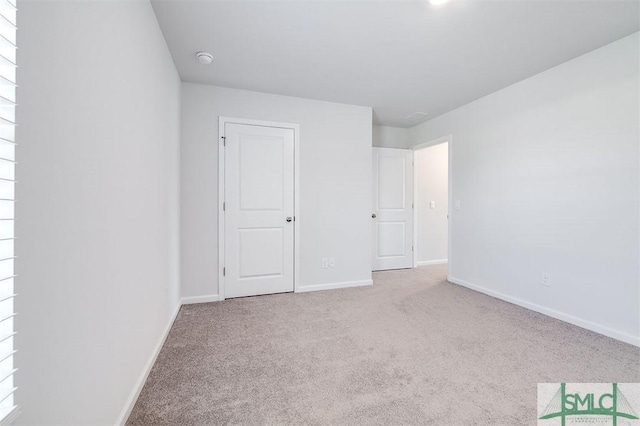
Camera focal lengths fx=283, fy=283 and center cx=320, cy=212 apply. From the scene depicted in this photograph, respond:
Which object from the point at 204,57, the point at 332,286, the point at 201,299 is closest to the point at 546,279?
the point at 332,286

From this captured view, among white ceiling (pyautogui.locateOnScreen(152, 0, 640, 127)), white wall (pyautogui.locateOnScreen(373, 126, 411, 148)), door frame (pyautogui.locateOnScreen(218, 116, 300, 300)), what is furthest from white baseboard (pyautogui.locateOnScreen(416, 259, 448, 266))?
white ceiling (pyautogui.locateOnScreen(152, 0, 640, 127))

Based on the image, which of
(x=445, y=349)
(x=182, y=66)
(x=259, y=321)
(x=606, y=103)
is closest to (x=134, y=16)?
(x=182, y=66)

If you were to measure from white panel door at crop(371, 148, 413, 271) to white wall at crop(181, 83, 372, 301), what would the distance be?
832 mm

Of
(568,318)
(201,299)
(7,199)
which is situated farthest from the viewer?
(201,299)

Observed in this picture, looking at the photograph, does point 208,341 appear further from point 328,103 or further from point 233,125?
point 328,103

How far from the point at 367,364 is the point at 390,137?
3.98 m

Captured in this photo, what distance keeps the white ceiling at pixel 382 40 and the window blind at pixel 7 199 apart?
160cm

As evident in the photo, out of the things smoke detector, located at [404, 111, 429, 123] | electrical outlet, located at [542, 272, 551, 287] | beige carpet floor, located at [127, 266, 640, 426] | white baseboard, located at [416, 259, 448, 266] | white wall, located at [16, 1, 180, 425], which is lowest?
beige carpet floor, located at [127, 266, 640, 426]

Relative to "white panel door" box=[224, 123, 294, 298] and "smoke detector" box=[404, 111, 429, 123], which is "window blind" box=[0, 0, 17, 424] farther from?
"smoke detector" box=[404, 111, 429, 123]

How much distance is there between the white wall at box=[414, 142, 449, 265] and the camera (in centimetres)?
510

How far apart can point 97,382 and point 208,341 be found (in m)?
1.17

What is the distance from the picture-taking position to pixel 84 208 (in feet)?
3.49

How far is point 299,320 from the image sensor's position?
2.69 metres

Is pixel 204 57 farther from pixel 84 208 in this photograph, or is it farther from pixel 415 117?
pixel 415 117
